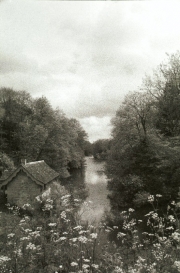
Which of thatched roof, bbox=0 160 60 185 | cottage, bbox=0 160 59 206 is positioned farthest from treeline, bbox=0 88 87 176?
cottage, bbox=0 160 59 206

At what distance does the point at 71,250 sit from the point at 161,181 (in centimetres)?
1829

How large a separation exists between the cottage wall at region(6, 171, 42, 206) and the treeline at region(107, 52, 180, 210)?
919 centimetres

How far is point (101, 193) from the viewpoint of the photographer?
3488cm

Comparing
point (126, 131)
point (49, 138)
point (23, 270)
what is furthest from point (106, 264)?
point (49, 138)

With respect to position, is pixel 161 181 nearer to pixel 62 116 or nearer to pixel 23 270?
pixel 23 270

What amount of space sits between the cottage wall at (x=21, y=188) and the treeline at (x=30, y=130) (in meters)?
11.8

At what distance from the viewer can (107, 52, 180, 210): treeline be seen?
72.4ft

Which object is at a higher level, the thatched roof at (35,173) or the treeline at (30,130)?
the treeline at (30,130)

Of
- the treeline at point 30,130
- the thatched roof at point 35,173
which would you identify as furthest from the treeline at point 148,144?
the treeline at point 30,130

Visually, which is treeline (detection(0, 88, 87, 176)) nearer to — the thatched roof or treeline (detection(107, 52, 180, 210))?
the thatched roof

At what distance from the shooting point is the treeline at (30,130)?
38.5 m

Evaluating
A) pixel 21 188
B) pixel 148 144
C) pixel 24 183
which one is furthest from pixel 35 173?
pixel 148 144

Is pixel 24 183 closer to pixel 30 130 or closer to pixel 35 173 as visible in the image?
pixel 35 173

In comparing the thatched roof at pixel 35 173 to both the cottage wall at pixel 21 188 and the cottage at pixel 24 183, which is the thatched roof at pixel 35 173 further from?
the cottage wall at pixel 21 188
